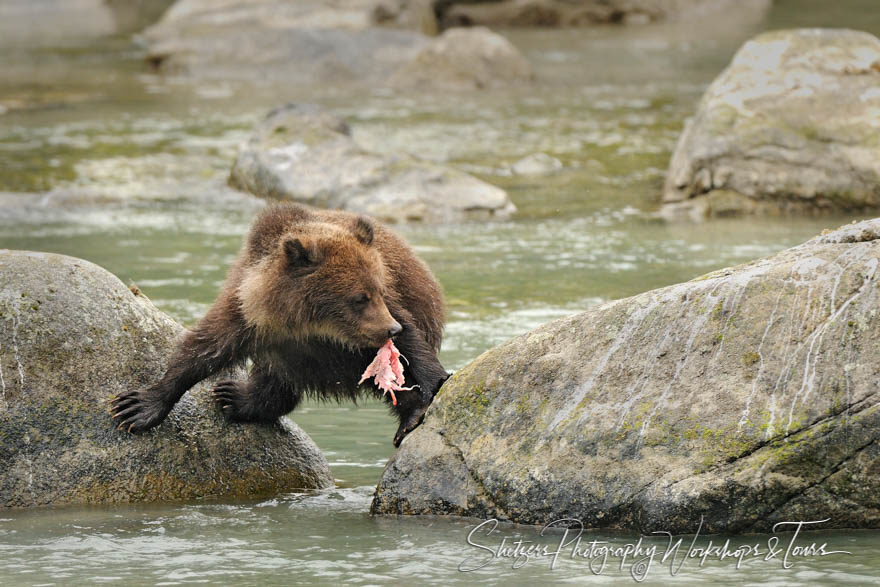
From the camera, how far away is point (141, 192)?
53.2ft

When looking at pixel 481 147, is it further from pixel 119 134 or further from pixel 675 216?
pixel 119 134

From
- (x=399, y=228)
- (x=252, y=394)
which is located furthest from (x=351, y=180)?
(x=252, y=394)

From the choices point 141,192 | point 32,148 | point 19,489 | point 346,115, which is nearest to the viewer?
point 19,489

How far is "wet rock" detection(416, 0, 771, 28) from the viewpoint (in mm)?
33375

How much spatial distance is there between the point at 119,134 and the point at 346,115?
3.95 m

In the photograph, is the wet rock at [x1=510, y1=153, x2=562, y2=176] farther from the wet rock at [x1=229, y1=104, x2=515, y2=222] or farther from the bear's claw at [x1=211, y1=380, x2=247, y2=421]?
the bear's claw at [x1=211, y1=380, x2=247, y2=421]

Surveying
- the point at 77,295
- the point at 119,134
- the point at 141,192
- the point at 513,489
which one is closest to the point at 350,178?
the point at 141,192

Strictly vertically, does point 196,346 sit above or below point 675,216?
above

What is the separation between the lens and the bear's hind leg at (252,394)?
690 cm

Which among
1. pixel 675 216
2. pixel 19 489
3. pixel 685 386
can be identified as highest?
pixel 685 386

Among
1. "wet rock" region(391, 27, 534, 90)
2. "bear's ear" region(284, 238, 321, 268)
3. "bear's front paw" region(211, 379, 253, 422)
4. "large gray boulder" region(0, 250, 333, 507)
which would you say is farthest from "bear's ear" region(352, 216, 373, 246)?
"wet rock" region(391, 27, 534, 90)

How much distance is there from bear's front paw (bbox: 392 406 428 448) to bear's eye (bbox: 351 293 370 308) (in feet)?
2.08

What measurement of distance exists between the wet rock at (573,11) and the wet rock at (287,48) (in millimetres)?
4877

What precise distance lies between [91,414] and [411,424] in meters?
1.69
